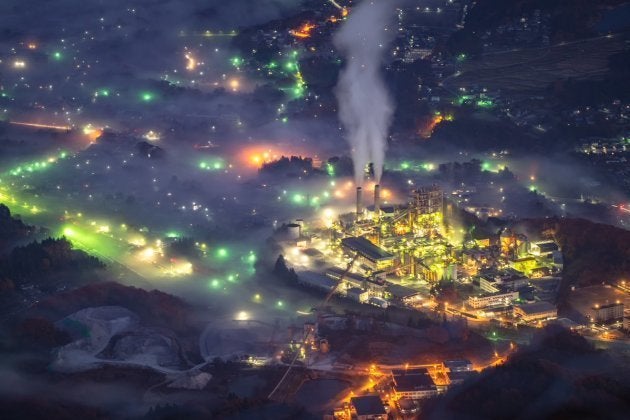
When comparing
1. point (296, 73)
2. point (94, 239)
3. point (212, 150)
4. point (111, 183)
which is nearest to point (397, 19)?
point (296, 73)

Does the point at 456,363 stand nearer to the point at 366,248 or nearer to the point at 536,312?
the point at 536,312

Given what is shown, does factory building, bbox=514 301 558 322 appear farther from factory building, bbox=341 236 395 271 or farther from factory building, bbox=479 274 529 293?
factory building, bbox=341 236 395 271

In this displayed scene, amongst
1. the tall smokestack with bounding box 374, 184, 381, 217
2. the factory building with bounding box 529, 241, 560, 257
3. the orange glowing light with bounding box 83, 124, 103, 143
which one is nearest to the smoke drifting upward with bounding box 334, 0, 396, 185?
the tall smokestack with bounding box 374, 184, 381, 217

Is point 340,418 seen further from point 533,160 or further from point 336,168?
point 533,160

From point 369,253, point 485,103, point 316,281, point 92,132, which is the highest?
point 485,103

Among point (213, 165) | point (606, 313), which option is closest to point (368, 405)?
point (606, 313)

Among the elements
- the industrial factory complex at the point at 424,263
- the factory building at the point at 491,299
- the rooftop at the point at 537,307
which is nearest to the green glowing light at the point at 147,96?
the industrial factory complex at the point at 424,263
